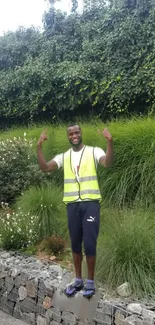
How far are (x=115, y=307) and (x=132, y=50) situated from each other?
6.69m

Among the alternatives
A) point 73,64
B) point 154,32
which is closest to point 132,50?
point 154,32

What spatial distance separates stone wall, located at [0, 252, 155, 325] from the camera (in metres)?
3.72

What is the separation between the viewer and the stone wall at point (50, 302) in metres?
3.72

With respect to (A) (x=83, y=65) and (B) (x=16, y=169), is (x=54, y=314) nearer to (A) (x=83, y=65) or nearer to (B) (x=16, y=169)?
(B) (x=16, y=169)

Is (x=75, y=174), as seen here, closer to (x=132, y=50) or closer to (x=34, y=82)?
(x=132, y=50)

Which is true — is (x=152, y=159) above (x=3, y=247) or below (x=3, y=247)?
above

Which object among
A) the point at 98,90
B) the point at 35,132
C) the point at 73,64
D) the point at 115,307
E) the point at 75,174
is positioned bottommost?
the point at 115,307

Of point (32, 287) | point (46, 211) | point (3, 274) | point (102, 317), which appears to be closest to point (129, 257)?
point (102, 317)

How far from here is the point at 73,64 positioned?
34.4 ft

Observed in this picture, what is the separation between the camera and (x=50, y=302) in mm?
4348

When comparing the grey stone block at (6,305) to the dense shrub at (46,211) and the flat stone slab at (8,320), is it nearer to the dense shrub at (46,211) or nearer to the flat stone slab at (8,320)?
the flat stone slab at (8,320)

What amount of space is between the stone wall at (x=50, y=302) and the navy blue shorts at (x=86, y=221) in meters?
0.53

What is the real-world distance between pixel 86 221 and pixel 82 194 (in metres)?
0.23

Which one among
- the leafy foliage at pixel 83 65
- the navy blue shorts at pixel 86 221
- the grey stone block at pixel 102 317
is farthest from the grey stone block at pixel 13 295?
the leafy foliage at pixel 83 65
